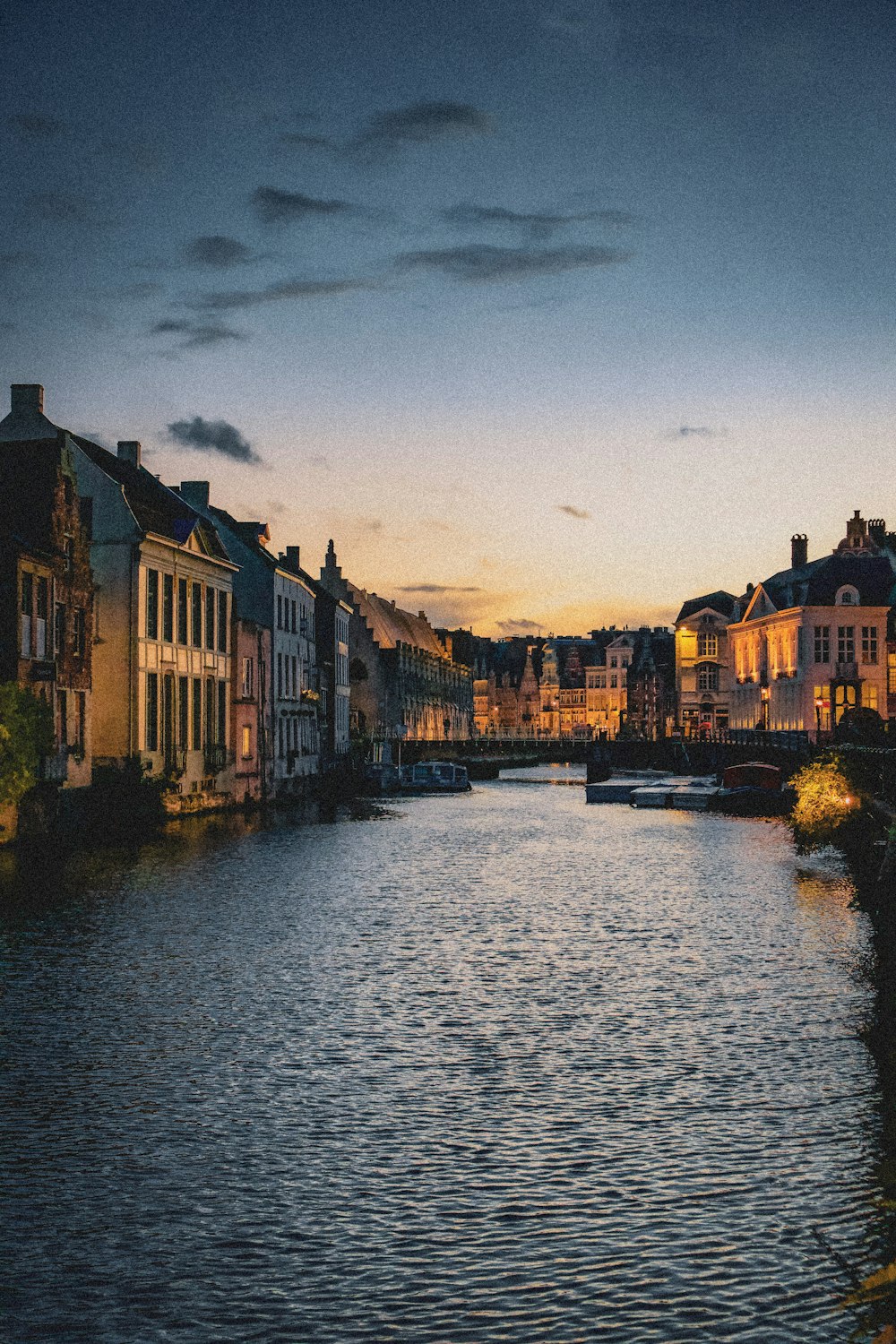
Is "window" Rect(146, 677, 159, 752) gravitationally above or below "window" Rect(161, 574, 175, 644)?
below

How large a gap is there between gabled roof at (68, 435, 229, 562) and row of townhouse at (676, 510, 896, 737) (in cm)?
4148

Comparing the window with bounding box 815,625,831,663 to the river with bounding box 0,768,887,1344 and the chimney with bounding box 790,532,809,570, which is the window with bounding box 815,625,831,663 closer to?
the chimney with bounding box 790,532,809,570

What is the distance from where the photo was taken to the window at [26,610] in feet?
165

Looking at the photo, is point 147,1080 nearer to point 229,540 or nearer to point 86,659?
point 86,659

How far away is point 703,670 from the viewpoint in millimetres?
143250

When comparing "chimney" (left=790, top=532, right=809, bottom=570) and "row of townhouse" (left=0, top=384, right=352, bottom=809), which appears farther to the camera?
"chimney" (left=790, top=532, right=809, bottom=570)

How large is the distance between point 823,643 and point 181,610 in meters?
53.6

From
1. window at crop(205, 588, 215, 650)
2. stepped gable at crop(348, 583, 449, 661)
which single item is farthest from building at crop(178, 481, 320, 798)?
stepped gable at crop(348, 583, 449, 661)

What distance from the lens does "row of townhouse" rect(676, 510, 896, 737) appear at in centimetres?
10456

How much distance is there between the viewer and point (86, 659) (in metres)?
57.9

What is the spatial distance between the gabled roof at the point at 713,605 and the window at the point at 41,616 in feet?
326

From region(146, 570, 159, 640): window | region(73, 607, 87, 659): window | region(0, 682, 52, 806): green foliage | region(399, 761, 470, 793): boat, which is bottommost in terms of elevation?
region(399, 761, 470, 793): boat

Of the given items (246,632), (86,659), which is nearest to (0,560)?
(86,659)

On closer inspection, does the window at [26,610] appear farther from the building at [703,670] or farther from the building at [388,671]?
the building at [703,670]
